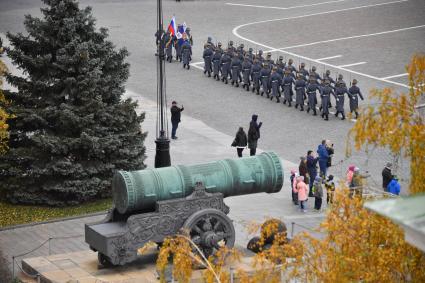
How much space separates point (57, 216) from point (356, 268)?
44.8 feet

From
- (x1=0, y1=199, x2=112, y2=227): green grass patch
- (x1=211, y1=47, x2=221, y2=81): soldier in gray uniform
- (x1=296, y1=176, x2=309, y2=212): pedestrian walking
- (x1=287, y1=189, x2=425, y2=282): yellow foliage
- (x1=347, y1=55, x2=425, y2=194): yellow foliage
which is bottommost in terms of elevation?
(x1=0, y1=199, x2=112, y2=227): green grass patch

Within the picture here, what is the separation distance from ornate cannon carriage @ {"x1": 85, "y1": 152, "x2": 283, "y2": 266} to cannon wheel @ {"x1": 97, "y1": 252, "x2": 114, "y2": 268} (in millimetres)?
18

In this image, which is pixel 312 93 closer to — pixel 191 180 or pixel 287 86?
pixel 287 86

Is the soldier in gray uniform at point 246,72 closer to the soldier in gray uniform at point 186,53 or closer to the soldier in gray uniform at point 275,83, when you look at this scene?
the soldier in gray uniform at point 275,83

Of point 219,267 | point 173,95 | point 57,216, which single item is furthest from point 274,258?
point 173,95

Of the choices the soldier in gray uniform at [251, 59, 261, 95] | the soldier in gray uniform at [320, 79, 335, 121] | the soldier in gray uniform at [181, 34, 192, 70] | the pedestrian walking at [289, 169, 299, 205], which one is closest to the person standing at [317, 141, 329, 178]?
the pedestrian walking at [289, 169, 299, 205]

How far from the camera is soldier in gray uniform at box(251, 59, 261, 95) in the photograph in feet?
125

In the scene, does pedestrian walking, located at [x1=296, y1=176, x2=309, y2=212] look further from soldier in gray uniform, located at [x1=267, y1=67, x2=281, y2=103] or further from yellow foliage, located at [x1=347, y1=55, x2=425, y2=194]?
yellow foliage, located at [x1=347, y1=55, x2=425, y2=194]

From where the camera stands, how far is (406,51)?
44.5 metres

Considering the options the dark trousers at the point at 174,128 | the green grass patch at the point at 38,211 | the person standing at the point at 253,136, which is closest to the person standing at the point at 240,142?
the person standing at the point at 253,136

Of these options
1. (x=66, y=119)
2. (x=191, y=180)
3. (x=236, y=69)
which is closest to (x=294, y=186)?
(x=66, y=119)

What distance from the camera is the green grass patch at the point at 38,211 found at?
24484 mm

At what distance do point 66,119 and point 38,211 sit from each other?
2148 millimetres

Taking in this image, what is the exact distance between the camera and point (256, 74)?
38.3m
